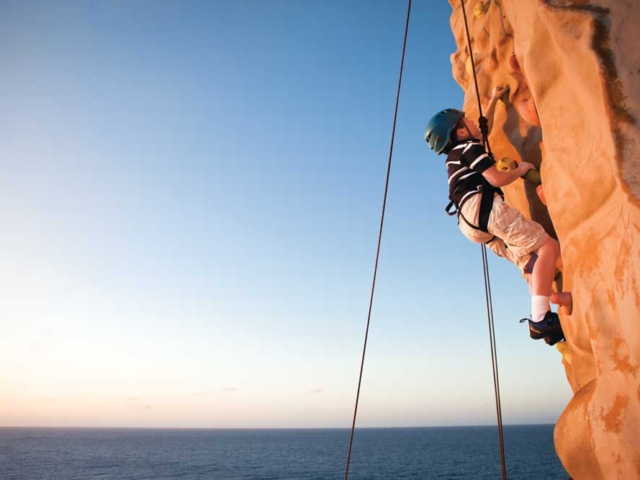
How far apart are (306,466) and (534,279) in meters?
83.2

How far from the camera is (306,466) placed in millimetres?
76875

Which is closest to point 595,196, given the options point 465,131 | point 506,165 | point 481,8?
point 506,165

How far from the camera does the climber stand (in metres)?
4.43

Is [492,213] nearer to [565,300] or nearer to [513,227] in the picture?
[513,227]

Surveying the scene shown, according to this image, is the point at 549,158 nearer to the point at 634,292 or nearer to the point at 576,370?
the point at 634,292

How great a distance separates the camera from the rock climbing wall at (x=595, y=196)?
3.06m

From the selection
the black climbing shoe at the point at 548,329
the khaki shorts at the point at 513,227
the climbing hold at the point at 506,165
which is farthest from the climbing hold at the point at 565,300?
the climbing hold at the point at 506,165

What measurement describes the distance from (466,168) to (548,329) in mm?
1937

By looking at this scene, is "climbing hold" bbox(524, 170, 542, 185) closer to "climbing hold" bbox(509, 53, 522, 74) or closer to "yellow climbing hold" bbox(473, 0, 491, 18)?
"climbing hold" bbox(509, 53, 522, 74)

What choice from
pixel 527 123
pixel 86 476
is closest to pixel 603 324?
pixel 527 123

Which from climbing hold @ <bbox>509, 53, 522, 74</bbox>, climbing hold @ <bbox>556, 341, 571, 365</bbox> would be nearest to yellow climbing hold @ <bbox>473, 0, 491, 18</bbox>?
climbing hold @ <bbox>509, 53, 522, 74</bbox>

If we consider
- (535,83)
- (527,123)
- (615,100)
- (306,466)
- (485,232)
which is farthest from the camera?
(306,466)

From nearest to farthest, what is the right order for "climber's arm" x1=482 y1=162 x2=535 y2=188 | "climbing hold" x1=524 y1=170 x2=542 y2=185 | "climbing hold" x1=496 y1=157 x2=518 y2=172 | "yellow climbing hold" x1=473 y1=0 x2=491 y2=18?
"climber's arm" x1=482 y1=162 x2=535 y2=188, "climbing hold" x1=496 y1=157 x2=518 y2=172, "climbing hold" x1=524 y1=170 x2=542 y2=185, "yellow climbing hold" x1=473 y1=0 x2=491 y2=18

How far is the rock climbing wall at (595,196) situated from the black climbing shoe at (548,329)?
140mm
